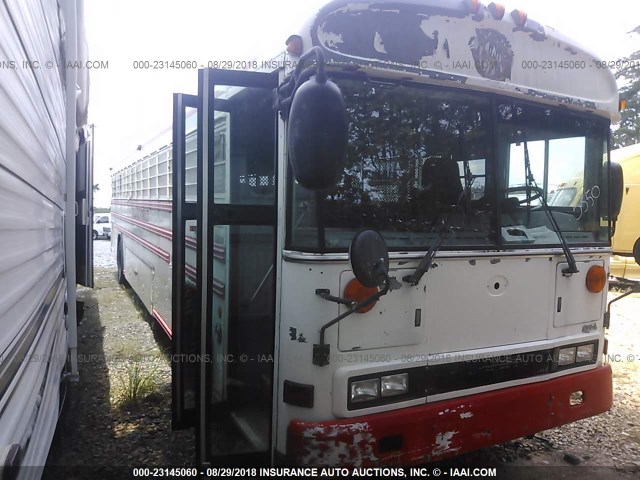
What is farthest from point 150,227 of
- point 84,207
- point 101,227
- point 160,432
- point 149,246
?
point 101,227

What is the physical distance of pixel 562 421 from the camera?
312cm

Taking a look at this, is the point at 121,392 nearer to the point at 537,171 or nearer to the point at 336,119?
the point at 336,119

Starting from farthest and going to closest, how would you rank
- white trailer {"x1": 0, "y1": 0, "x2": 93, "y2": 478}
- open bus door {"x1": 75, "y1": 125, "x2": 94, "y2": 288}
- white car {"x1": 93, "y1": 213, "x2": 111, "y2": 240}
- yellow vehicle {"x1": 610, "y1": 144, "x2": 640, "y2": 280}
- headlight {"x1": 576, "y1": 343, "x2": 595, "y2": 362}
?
white car {"x1": 93, "y1": 213, "x2": 111, "y2": 240}
yellow vehicle {"x1": 610, "y1": 144, "x2": 640, "y2": 280}
open bus door {"x1": 75, "y1": 125, "x2": 94, "y2": 288}
headlight {"x1": 576, "y1": 343, "x2": 595, "y2": 362}
white trailer {"x1": 0, "y1": 0, "x2": 93, "y2": 478}

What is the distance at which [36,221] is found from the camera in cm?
234

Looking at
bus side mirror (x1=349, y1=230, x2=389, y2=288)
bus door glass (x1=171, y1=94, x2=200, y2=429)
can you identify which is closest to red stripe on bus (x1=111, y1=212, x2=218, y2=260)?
bus door glass (x1=171, y1=94, x2=200, y2=429)

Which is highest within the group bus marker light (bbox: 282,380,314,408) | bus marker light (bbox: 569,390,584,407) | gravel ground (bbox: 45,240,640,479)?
bus marker light (bbox: 282,380,314,408)

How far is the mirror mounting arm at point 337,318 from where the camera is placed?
2.27 metres

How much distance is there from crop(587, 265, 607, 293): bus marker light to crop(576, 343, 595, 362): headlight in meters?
0.36

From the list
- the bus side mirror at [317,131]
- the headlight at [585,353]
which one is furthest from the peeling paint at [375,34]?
the headlight at [585,353]

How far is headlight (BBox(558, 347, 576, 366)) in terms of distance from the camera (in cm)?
320

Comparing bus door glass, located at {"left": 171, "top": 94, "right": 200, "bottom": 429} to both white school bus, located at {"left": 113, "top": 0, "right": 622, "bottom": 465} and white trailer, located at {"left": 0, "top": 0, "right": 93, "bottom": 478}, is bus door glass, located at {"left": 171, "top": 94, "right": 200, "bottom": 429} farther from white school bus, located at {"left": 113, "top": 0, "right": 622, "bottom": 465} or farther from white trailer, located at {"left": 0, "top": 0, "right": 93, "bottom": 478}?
white trailer, located at {"left": 0, "top": 0, "right": 93, "bottom": 478}

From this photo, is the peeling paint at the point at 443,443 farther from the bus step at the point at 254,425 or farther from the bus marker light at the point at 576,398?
the bus marker light at the point at 576,398

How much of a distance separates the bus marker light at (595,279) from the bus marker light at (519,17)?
1550 mm

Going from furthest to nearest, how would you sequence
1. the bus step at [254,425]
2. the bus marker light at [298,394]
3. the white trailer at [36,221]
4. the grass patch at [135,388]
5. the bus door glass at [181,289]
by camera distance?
the grass patch at [135,388] < the bus door glass at [181,289] < the bus step at [254,425] < the bus marker light at [298,394] < the white trailer at [36,221]
